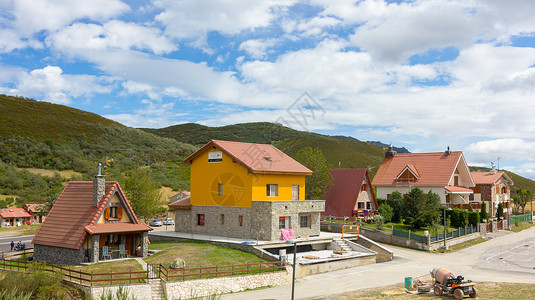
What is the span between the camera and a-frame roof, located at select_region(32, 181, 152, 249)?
30.5 metres

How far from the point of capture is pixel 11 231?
55156 mm

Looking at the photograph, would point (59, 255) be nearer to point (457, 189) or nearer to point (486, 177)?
point (457, 189)

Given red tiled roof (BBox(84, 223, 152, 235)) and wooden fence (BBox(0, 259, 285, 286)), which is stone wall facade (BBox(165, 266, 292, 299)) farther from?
red tiled roof (BBox(84, 223, 152, 235))

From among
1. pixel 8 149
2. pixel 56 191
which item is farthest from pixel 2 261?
pixel 8 149

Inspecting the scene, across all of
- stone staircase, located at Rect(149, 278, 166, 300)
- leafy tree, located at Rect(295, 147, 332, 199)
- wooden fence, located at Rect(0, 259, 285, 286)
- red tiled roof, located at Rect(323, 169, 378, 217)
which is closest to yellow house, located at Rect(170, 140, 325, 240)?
wooden fence, located at Rect(0, 259, 285, 286)

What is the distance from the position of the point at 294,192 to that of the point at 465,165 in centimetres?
3040

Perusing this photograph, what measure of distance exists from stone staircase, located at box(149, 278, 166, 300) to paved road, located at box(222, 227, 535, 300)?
3.86 m

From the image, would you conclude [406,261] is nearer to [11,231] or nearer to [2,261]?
[2,261]

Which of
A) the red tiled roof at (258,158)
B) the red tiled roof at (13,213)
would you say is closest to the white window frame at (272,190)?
the red tiled roof at (258,158)

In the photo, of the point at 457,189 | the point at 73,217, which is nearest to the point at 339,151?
the point at 457,189

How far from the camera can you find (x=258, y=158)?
4153 centimetres

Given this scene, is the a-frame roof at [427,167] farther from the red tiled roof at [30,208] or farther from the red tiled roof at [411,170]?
the red tiled roof at [30,208]

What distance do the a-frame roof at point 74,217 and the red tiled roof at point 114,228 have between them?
8 centimetres

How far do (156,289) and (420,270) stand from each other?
19508mm
